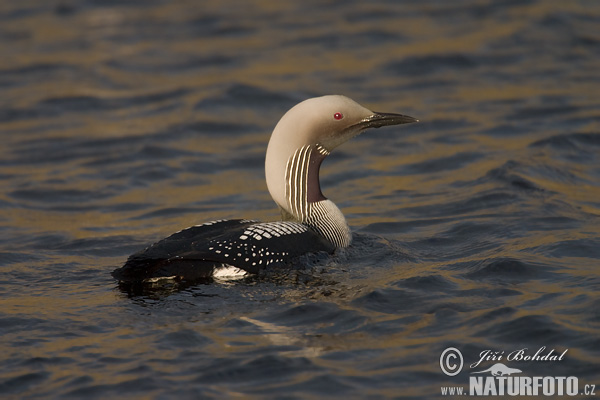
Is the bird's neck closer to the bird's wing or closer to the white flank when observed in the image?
the bird's wing

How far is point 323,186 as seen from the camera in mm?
7715

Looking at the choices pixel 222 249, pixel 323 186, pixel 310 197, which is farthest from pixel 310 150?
pixel 323 186

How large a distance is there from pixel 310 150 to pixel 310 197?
278 millimetres

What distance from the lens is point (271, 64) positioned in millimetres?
10711

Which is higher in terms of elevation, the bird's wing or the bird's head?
the bird's head

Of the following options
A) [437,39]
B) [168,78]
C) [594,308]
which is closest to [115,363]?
[594,308]

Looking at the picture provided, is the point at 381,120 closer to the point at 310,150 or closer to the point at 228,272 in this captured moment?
the point at 310,150

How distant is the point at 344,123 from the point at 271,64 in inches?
199

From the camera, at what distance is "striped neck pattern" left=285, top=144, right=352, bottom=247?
227 inches

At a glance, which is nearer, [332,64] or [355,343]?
[355,343]

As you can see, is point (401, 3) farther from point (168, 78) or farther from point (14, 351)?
point (14, 351)
